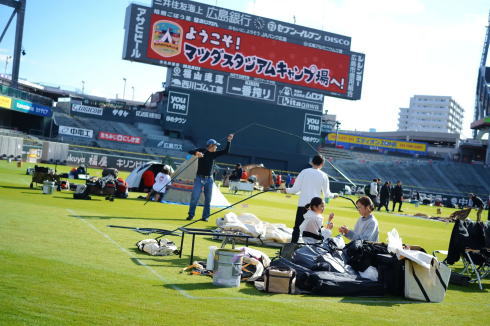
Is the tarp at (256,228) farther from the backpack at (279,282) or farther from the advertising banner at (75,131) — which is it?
the advertising banner at (75,131)

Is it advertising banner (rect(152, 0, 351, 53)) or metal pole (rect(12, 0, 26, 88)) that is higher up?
advertising banner (rect(152, 0, 351, 53))

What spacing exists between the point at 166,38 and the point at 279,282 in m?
42.8

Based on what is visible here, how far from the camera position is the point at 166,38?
47.3 m

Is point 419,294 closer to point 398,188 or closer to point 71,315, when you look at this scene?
point 71,315

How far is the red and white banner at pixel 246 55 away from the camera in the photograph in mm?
47312

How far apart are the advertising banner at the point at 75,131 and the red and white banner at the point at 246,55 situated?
32.9ft

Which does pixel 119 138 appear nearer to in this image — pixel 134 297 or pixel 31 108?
pixel 31 108

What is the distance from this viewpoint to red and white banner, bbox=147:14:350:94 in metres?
47.3

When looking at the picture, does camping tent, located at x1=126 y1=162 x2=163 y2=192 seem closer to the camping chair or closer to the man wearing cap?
the man wearing cap

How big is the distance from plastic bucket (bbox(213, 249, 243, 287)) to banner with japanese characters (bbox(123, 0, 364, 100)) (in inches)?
1616

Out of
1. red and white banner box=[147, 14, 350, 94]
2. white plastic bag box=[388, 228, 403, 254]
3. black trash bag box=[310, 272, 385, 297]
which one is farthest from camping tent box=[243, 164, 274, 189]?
black trash bag box=[310, 272, 385, 297]

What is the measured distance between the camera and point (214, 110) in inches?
2047

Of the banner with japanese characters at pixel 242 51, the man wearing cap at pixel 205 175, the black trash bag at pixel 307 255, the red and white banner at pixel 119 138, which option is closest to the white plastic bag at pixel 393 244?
the black trash bag at pixel 307 255

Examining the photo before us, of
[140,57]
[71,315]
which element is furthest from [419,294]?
[140,57]
